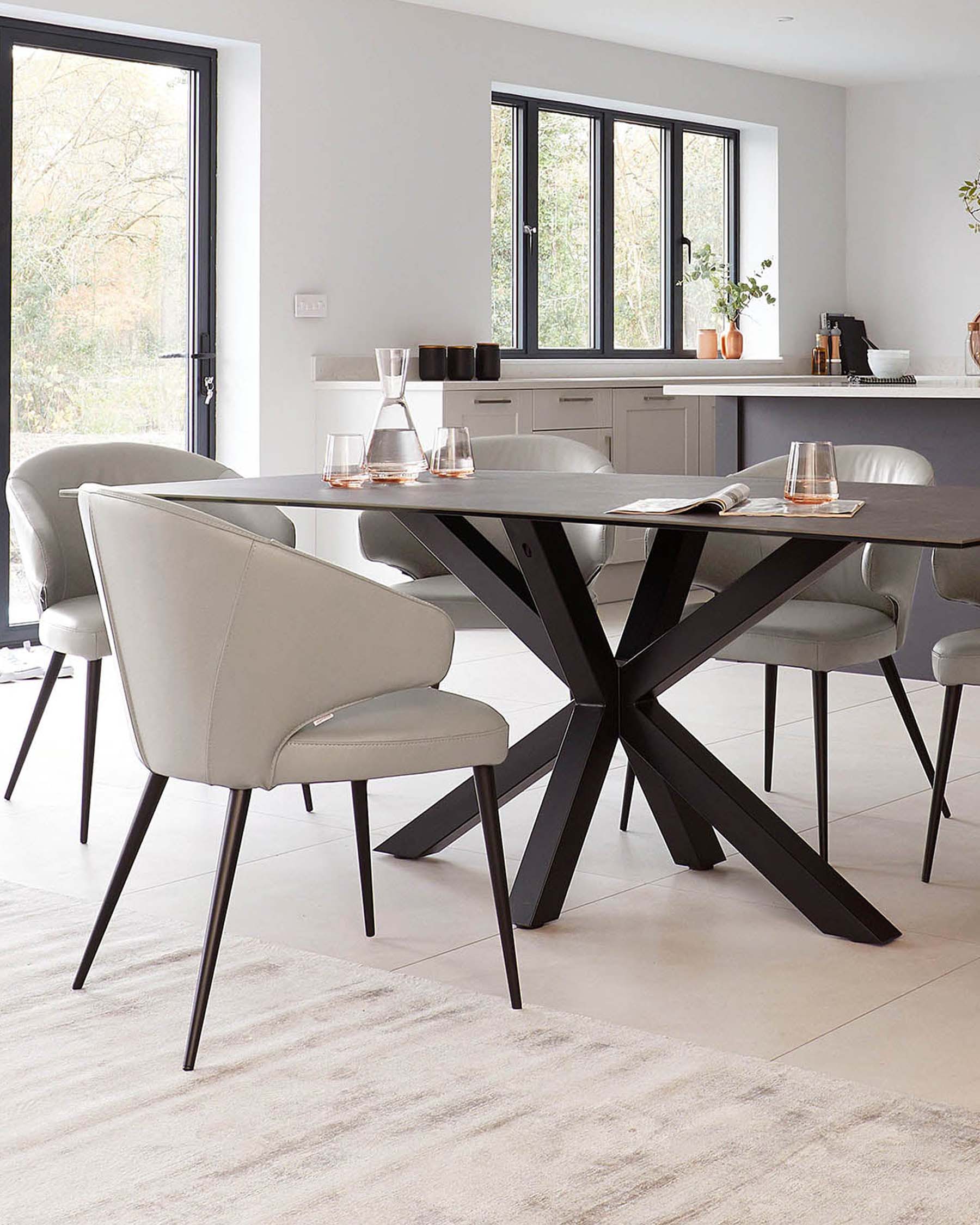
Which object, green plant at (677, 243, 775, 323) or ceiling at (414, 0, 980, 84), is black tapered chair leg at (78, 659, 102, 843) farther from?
green plant at (677, 243, 775, 323)

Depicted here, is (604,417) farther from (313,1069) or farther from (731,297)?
(313,1069)

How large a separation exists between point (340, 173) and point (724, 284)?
8.93 feet

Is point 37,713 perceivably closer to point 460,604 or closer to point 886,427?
point 460,604

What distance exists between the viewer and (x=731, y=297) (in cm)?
845

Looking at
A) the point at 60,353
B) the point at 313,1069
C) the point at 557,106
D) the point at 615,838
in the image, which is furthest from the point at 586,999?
the point at 557,106

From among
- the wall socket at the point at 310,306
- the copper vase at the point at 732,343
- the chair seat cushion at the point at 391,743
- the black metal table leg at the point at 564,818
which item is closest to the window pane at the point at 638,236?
the copper vase at the point at 732,343

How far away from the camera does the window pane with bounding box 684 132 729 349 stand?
8.56 metres

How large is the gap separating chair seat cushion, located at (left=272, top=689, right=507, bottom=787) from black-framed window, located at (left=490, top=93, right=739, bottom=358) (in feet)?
17.0

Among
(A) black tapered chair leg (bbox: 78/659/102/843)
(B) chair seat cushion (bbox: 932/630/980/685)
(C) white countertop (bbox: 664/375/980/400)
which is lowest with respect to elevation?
(A) black tapered chair leg (bbox: 78/659/102/843)

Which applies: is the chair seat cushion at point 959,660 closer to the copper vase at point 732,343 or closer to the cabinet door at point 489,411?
the cabinet door at point 489,411

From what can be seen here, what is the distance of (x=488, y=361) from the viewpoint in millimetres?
6711

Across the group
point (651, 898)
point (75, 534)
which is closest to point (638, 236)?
point (75, 534)

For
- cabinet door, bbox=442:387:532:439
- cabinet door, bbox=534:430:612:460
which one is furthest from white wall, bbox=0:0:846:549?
cabinet door, bbox=534:430:612:460

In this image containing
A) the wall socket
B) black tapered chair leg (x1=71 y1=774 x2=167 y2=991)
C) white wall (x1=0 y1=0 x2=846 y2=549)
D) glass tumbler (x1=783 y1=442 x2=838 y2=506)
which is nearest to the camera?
black tapered chair leg (x1=71 y1=774 x2=167 y2=991)
